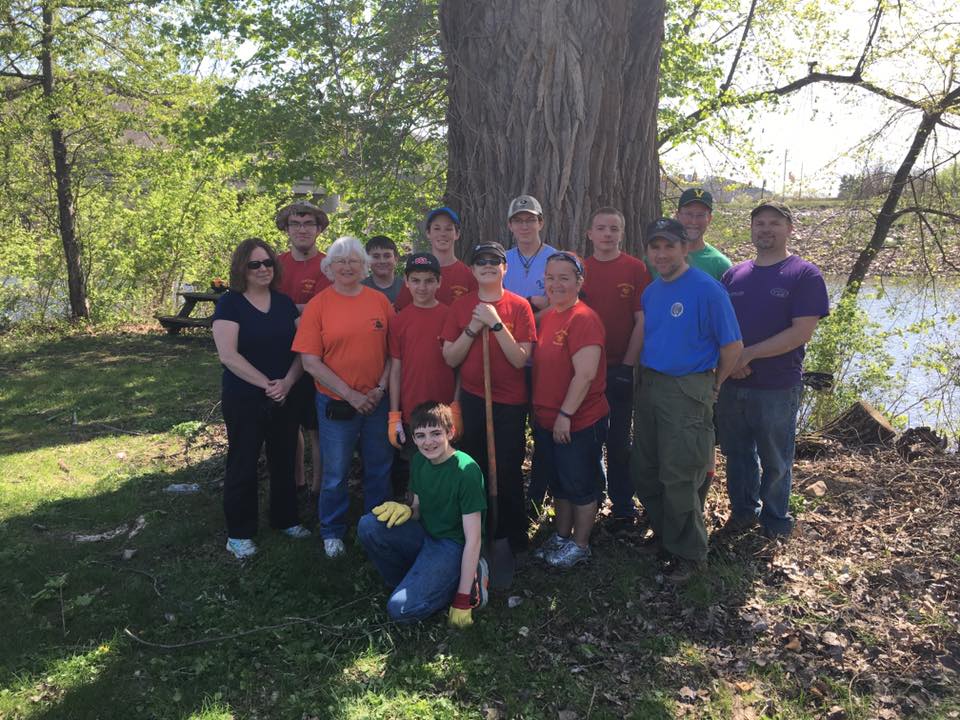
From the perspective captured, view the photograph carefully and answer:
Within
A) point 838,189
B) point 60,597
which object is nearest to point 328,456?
point 60,597

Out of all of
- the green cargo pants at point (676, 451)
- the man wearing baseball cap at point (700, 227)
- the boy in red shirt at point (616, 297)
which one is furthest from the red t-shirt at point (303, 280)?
the man wearing baseball cap at point (700, 227)

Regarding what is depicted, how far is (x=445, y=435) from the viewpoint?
11.3ft

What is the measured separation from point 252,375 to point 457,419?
128cm

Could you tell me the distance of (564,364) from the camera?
3.71 metres

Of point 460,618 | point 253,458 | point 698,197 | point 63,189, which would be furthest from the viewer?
point 63,189

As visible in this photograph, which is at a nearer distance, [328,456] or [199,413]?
[328,456]

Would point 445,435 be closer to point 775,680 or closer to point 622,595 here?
point 622,595

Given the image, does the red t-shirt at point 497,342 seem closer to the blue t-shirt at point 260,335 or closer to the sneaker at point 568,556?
the sneaker at point 568,556

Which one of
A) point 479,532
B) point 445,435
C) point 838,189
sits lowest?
point 479,532

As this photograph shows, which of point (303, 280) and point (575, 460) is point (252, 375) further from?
point (575, 460)

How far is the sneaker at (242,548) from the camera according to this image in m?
4.30

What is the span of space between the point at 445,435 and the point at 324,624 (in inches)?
48.5

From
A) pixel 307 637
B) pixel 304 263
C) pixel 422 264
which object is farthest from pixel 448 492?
pixel 304 263

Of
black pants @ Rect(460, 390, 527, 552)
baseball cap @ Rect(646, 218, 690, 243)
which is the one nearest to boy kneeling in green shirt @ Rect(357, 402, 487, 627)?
black pants @ Rect(460, 390, 527, 552)
